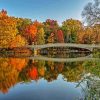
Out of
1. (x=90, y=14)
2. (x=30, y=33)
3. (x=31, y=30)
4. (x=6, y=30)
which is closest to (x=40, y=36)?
(x=30, y=33)

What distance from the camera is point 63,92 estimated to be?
16.2 meters

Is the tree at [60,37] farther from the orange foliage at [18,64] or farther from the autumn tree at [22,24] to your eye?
the orange foliage at [18,64]

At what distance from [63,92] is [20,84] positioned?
10.7ft

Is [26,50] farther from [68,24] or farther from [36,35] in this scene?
[68,24]

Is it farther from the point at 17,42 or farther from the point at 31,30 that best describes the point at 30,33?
the point at 17,42

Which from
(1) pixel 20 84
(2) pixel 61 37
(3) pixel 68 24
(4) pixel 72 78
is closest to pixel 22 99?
(1) pixel 20 84

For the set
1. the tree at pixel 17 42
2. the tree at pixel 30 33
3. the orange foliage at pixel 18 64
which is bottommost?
the orange foliage at pixel 18 64

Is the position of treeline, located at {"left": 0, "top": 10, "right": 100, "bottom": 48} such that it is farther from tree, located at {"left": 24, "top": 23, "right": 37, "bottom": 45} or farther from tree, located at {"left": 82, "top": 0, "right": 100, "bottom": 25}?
tree, located at {"left": 82, "top": 0, "right": 100, "bottom": 25}

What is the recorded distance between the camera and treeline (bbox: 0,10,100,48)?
49656 mm

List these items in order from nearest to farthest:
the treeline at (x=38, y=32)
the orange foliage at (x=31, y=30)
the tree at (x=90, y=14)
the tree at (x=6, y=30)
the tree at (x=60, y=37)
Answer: the tree at (x=90, y=14)
the tree at (x=6, y=30)
the treeline at (x=38, y=32)
the orange foliage at (x=31, y=30)
the tree at (x=60, y=37)

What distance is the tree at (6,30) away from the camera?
48.8 m

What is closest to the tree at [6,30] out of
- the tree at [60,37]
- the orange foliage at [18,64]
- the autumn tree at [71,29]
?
the tree at [60,37]

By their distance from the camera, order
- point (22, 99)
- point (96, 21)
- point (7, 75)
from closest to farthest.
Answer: point (22, 99) → point (7, 75) → point (96, 21)

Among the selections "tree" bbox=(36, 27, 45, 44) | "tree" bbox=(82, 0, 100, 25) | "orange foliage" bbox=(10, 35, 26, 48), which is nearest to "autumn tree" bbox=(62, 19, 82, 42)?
"tree" bbox=(36, 27, 45, 44)
